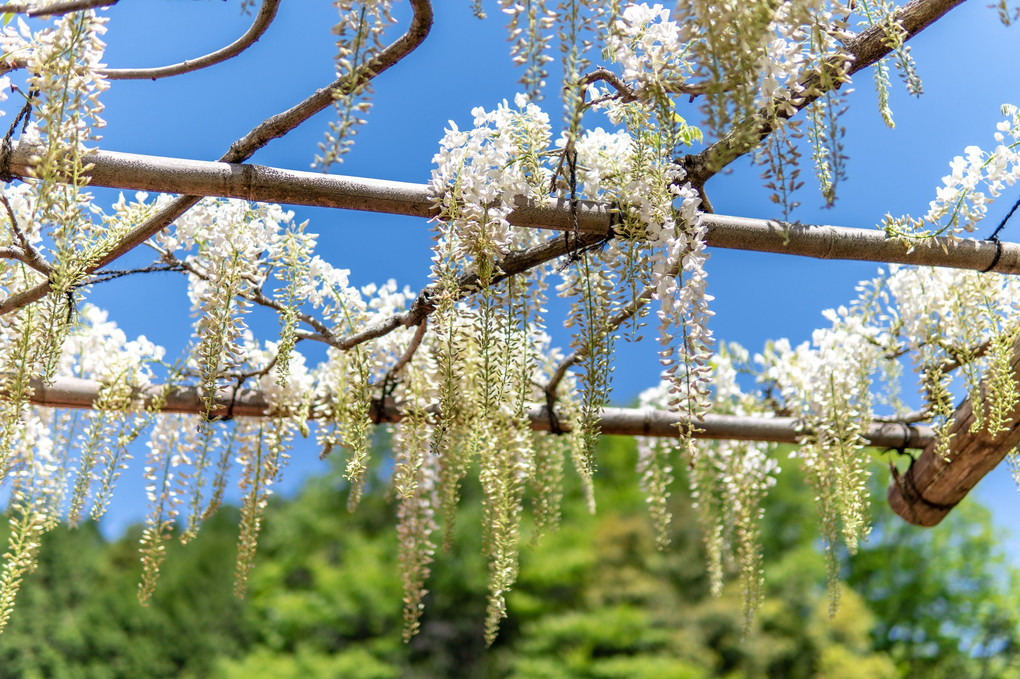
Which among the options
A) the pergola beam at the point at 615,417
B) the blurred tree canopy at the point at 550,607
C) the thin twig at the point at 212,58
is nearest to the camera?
the thin twig at the point at 212,58

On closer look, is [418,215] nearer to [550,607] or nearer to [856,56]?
[856,56]

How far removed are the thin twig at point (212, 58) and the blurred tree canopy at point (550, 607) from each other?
25.5 feet

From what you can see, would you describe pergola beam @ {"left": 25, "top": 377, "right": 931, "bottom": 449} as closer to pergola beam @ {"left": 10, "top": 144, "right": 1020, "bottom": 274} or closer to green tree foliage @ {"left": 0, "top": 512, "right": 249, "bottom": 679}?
pergola beam @ {"left": 10, "top": 144, "right": 1020, "bottom": 274}

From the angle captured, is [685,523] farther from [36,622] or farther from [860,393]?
[36,622]

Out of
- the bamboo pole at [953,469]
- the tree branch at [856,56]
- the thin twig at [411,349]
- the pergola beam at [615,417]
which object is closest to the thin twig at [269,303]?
the thin twig at [411,349]

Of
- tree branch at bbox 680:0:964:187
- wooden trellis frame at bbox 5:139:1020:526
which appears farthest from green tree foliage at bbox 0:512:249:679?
tree branch at bbox 680:0:964:187

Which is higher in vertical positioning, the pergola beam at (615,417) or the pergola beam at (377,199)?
the pergola beam at (377,199)

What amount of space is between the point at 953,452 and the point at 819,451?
38 centimetres

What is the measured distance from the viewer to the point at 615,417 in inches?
97.4

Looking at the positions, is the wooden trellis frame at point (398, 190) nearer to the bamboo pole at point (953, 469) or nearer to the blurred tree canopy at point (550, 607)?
the bamboo pole at point (953, 469)

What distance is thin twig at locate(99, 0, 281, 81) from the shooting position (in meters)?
1.38

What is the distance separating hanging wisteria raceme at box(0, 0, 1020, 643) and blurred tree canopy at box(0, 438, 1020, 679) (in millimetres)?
6364

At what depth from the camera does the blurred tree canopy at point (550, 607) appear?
862cm

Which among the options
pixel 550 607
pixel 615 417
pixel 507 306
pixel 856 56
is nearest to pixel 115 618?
pixel 550 607
